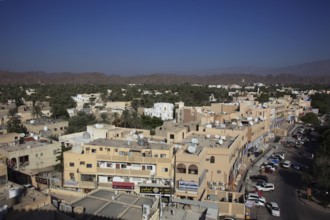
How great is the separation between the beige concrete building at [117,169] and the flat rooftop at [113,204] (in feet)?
17.6

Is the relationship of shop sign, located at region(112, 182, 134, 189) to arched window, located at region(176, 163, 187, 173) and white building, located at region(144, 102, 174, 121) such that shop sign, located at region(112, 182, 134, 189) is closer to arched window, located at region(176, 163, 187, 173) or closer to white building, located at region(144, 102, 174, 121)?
arched window, located at region(176, 163, 187, 173)

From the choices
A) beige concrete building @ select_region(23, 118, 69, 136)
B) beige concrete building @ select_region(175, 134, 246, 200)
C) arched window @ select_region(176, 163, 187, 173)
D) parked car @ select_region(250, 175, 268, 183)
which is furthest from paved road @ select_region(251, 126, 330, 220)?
beige concrete building @ select_region(23, 118, 69, 136)

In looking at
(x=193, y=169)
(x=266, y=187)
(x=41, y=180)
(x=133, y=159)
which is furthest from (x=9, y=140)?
(x=266, y=187)

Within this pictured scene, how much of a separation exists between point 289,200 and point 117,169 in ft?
44.3

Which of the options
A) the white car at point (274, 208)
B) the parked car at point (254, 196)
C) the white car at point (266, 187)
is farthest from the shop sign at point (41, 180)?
the white car at point (266, 187)

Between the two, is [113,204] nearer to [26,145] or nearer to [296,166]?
[26,145]

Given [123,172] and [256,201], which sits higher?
[123,172]

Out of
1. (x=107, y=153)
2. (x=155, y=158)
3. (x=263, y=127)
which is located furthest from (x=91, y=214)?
(x=263, y=127)

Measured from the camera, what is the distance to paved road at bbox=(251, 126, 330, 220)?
20.4m

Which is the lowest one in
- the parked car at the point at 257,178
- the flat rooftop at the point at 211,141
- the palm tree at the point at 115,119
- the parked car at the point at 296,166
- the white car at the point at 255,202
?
the parked car at the point at 296,166

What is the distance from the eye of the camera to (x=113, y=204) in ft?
45.8

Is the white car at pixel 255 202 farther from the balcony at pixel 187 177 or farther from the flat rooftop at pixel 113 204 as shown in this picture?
the flat rooftop at pixel 113 204

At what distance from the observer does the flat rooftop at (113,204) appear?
12773 millimetres

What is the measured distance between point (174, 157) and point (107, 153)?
5177 mm
